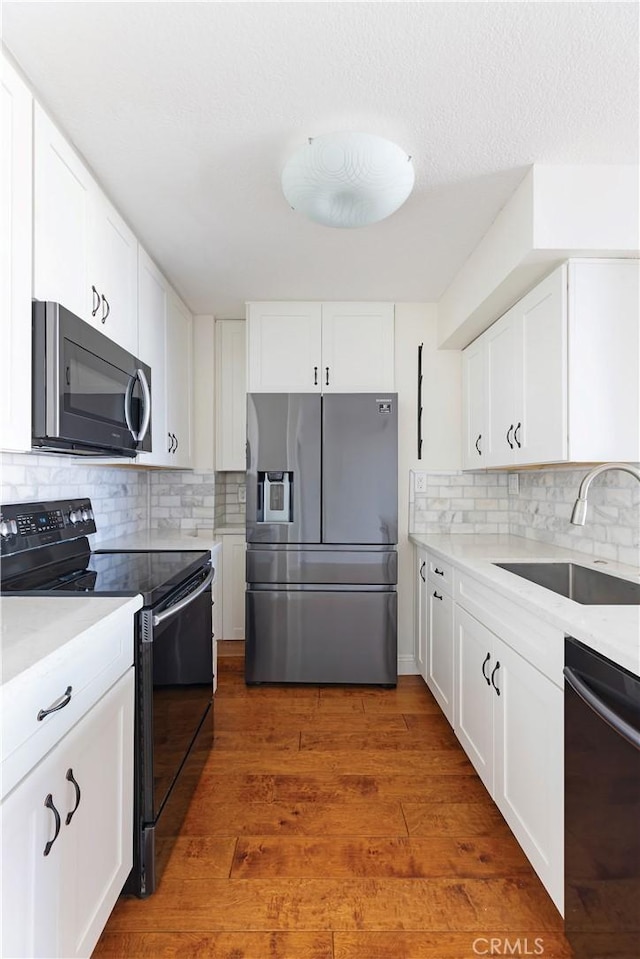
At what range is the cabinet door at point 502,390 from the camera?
2.30 m

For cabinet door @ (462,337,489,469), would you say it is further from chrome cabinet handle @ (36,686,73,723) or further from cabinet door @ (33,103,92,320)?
chrome cabinet handle @ (36,686,73,723)

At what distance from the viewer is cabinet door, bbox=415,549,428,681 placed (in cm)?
282

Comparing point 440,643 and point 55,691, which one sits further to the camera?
point 440,643

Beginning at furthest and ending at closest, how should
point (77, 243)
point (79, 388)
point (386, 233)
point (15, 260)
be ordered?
point (386, 233) → point (77, 243) → point (79, 388) → point (15, 260)

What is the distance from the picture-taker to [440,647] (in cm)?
248

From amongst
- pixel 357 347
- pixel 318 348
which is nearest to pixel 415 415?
pixel 357 347

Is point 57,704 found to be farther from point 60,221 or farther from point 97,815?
point 60,221

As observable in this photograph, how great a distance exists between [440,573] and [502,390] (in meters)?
0.96

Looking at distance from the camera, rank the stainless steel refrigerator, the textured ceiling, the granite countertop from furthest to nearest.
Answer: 1. the stainless steel refrigerator
2. the granite countertop
3. the textured ceiling

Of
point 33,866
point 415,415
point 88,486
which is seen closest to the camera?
point 33,866

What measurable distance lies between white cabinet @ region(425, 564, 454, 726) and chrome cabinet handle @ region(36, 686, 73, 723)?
1710mm

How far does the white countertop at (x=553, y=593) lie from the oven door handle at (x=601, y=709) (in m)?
0.10

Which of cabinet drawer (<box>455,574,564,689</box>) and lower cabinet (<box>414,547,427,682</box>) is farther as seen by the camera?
lower cabinet (<box>414,547,427,682</box>)

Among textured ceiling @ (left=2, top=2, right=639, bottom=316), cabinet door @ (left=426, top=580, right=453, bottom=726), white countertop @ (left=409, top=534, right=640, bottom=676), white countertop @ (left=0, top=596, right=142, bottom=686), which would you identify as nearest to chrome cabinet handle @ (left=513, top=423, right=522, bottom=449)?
white countertop @ (left=409, top=534, right=640, bottom=676)
